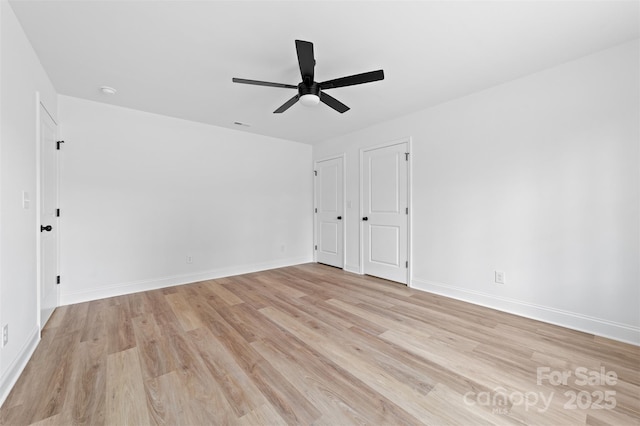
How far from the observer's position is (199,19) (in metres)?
1.83

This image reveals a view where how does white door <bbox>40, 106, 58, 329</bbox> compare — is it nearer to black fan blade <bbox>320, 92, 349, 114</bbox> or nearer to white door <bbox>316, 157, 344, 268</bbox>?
black fan blade <bbox>320, 92, 349, 114</bbox>

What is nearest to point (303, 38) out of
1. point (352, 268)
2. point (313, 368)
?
point (313, 368)

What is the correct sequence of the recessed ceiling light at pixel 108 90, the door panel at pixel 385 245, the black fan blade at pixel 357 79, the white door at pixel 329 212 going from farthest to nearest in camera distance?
1. the white door at pixel 329 212
2. the door panel at pixel 385 245
3. the recessed ceiling light at pixel 108 90
4. the black fan blade at pixel 357 79

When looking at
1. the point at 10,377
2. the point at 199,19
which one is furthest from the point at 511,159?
the point at 10,377

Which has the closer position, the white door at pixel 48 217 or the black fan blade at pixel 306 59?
the black fan blade at pixel 306 59

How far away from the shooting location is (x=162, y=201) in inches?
146

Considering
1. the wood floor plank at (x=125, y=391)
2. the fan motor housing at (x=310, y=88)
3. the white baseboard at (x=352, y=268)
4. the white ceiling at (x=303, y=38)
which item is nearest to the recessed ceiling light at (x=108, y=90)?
the white ceiling at (x=303, y=38)

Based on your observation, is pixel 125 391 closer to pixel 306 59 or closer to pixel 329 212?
pixel 306 59

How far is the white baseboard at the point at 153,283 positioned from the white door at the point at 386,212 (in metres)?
1.79

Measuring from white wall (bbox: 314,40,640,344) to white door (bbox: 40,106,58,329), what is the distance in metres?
4.08

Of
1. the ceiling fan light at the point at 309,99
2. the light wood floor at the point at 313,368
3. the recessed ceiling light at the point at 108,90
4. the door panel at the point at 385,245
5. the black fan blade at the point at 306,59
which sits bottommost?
the light wood floor at the point at 313,368

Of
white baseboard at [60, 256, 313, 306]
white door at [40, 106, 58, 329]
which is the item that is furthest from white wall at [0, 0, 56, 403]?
white baseboard at [60, 256, 313, 306]

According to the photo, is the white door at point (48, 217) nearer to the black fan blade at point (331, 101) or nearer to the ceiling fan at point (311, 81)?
the ceiling fan at point (311, 81)

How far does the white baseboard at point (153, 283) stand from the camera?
3.10 m
